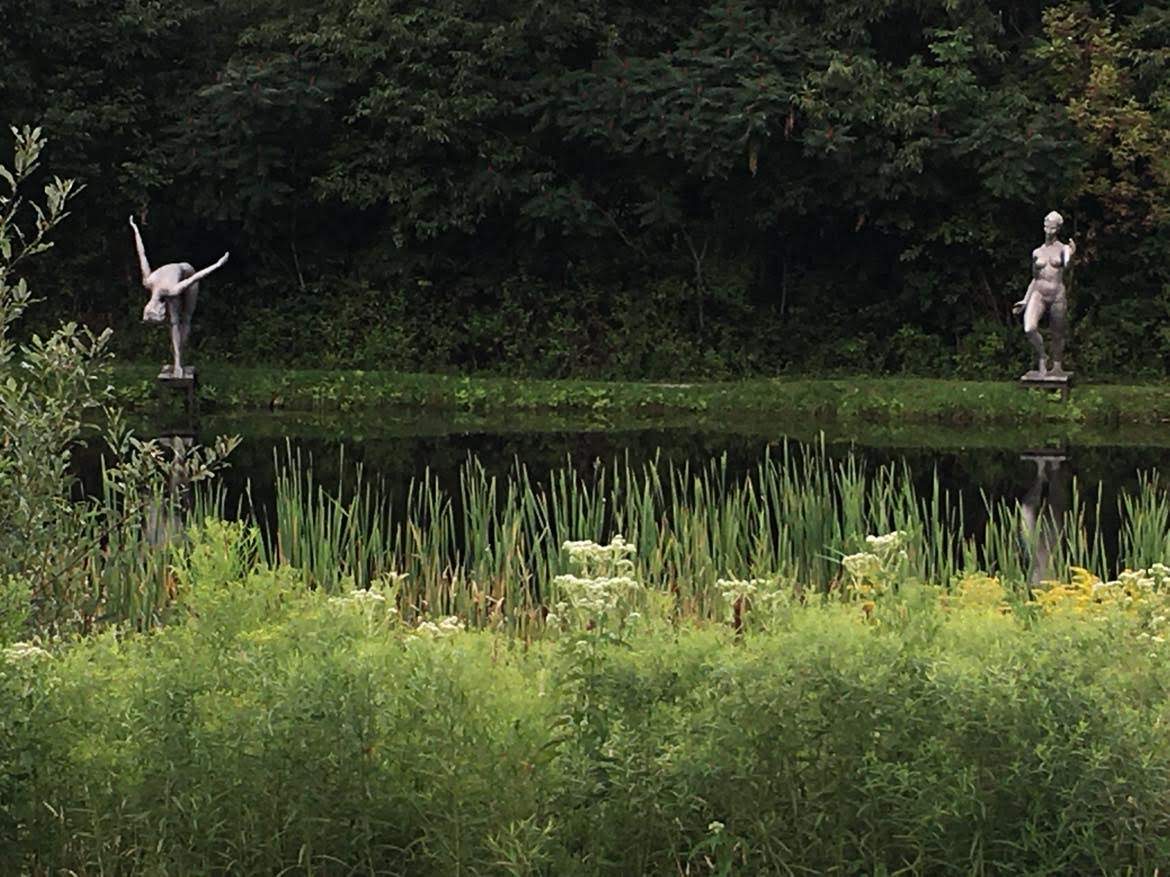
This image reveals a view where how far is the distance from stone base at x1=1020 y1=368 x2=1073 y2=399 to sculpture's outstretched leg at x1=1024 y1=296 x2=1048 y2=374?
0.54ft

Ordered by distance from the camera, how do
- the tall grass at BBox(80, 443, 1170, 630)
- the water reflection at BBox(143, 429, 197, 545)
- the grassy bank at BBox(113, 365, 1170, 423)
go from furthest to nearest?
the grassy bank at BBox(113, 365, 1170, 423)
the tall grass at BBox(80, 443, 1170, 630)
the water reflection at BBox(143, 429, 197, 545)

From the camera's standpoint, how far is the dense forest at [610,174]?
19.5 meters

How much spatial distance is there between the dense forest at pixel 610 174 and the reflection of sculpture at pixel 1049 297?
167 cm

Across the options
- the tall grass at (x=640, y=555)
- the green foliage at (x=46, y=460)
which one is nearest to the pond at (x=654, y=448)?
the tall grass at (x=640, y=555)

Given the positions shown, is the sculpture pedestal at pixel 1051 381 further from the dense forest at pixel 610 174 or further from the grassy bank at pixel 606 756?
the grassy bank at pixel 606 756

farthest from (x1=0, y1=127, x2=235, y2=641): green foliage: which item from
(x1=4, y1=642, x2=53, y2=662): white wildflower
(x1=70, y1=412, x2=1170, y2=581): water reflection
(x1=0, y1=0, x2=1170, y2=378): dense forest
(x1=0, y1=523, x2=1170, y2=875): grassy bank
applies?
(x1=0, y1=0, x2=1170, y2=378): dense forest

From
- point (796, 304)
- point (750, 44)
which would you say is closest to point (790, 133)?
point (750, 44)

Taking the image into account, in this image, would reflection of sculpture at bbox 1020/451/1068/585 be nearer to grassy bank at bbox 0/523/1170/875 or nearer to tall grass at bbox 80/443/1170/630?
tall grass at bbox 80/443/1170/630

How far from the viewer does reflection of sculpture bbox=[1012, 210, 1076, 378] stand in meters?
17.4

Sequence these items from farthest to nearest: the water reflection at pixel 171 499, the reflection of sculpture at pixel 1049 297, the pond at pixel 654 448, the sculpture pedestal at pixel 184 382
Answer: the sculpture pedestal at pixel 184 382 → the reflection of sculpture at pixel 1049 297 → the pond at pixel 654 448 → the water reflection at pixel 171 499

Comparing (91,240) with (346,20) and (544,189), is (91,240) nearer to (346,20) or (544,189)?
(346,20)

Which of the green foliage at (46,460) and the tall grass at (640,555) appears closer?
the green foliage at (46,460)

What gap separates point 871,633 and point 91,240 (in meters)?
19.4

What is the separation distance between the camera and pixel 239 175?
66.7ft
